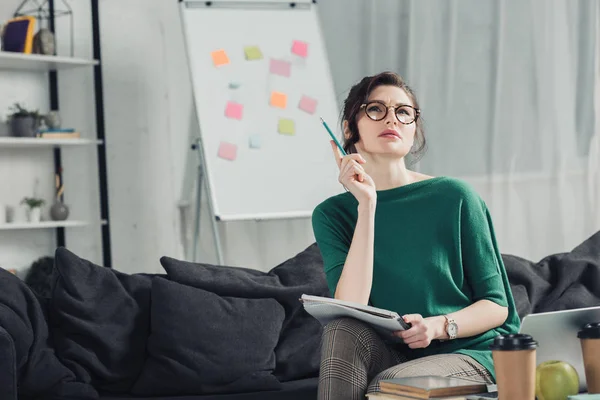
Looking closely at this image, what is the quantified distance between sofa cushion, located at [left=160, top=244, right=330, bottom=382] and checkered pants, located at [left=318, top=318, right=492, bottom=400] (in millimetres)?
868

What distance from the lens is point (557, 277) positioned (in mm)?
2826

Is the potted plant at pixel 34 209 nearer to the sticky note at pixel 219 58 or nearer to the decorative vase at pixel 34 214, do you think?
the decorative vase at pixel 34 214

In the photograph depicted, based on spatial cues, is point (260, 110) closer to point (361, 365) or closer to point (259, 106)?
point (259, 106)

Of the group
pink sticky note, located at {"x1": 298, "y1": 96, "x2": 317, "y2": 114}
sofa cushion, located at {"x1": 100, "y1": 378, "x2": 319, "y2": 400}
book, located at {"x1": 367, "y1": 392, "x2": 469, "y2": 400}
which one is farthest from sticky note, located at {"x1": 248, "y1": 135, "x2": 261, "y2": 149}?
book, located at {"x1": 367, "y1": 392, "x2": 469, "y2": 400}

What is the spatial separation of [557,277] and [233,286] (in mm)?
1039

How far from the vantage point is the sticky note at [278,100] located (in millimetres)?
4148

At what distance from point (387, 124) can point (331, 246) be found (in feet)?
0.97

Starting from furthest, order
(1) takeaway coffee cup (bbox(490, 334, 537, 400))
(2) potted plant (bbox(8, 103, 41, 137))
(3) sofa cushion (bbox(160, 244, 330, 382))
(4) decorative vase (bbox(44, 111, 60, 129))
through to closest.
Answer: (4) decorative vase (bbox(44, 111, 60, 129)) < (2) potted plant (bbox(8, 103, 41, 137)) < (3) sofa cushion (bbox(160, 244, 330, 382)) < (1) takeaway coffee cup (bbox(490, 334, 537, 400))

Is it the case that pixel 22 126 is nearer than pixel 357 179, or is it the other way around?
pixel 357 179

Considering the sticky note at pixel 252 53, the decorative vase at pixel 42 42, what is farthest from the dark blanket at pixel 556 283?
the decorative vase at pixel 42 42

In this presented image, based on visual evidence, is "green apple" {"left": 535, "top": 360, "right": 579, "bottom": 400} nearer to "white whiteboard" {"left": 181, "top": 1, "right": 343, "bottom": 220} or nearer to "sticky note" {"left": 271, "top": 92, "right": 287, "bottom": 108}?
"white whiteboard" {"left": 181, "top": 1, "right": 343, "bottom": 220}

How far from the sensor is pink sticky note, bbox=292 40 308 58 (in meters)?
4.22

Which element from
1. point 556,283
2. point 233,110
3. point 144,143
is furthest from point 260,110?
point 556,283

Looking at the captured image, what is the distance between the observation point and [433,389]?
52.4 inches
